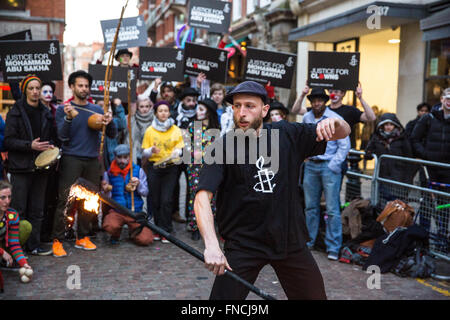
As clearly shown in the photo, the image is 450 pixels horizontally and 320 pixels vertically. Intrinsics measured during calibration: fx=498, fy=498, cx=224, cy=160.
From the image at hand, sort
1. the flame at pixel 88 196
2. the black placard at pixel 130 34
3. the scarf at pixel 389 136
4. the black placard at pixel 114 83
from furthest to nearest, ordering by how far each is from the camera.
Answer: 1. the black placard at pixel 130 34
2. the black placard at pixel 114 83
3. the scarf at pixel 389 136
4. the flame at pixel 88 196

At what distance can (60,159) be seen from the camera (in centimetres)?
638

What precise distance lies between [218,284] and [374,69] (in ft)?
39.4

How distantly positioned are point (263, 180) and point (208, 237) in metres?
0.59

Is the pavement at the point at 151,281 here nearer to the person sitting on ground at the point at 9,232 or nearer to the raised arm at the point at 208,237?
the person sitting on ground at the point at 9,232

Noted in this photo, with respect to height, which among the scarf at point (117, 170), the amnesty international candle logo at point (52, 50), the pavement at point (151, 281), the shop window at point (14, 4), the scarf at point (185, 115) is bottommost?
the pavement at point (151, 281)

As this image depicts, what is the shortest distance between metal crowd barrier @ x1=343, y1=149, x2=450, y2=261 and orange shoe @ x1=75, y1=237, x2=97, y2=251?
12.6ft

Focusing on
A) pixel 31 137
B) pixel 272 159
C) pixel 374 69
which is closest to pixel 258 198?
pixel 272 159

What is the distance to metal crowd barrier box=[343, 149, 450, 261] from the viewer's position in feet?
19.7

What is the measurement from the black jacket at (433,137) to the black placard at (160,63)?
4.05 m

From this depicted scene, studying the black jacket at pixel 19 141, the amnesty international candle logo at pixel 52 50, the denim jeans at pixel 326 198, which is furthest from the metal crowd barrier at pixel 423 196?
the amnesty international candle logo at pixel 52 50

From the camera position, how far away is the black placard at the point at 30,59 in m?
6.77

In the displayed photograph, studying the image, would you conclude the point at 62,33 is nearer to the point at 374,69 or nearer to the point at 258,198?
the point at 374,69

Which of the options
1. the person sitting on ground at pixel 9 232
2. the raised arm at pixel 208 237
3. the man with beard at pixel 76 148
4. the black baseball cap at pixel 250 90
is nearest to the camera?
the raised arm at pixel 208 237

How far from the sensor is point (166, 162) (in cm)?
682
